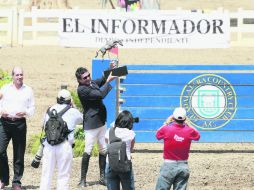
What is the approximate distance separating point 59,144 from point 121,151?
3.13 ft

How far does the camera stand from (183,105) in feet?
51.5

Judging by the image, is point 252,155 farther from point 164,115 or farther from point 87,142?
point 87,142

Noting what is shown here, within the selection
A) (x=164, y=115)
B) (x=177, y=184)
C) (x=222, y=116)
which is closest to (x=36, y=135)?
(x=164, y=115)

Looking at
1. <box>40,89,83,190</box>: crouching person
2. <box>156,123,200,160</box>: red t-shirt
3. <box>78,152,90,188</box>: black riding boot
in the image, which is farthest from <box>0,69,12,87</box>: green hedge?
<box>156,123,200,160</box>: red t-shirt

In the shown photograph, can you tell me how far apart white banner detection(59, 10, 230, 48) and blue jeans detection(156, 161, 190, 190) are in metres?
14.7

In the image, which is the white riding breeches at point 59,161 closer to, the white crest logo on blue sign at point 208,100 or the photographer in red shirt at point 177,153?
the photographer in red shirt at point 177,153

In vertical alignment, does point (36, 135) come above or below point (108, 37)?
below

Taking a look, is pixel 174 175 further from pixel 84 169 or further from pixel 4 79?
pixel 4 79

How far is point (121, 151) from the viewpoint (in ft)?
34.3

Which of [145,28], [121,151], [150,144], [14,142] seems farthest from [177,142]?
[145,28]

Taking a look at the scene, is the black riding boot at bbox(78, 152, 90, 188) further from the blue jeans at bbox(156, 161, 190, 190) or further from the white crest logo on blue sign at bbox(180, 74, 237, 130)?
the white crest logo on blue sign at bbox(180, 74, 237, 130)

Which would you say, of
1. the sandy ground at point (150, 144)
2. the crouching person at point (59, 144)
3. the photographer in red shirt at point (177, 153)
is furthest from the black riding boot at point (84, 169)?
the photographer in red shirt at point (177, 153)

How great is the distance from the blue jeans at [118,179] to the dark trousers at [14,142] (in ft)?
6.83

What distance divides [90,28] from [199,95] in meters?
10.3
